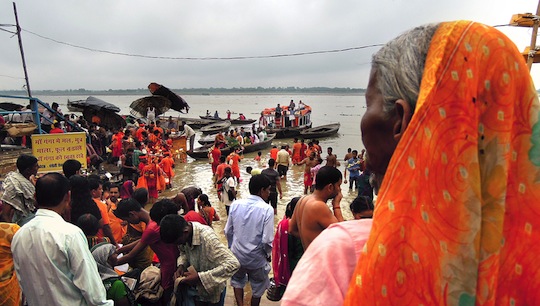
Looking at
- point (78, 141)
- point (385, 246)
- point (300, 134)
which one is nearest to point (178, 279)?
point (385, 246)

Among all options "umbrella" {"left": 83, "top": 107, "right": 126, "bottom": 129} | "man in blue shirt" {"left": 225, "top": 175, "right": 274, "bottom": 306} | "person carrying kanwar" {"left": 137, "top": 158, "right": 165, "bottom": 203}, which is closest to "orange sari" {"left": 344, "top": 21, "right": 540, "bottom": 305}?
"man in blue shirt" {"left": 225, "top": 175, "right": 274, "bottom": 306}

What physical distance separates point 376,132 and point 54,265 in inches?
97.5

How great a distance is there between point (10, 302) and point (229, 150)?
47.1ft

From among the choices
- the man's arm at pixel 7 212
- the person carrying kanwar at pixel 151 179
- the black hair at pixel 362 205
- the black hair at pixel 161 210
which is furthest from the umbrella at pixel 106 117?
the black hair at pixel 362 205

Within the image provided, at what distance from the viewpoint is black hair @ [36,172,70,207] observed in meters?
2.62

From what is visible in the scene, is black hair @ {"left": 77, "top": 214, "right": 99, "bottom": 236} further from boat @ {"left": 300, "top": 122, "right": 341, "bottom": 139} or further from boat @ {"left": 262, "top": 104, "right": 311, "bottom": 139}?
boat @ {"left": 300, "top": 122, "right": 341, "bottom": 139}

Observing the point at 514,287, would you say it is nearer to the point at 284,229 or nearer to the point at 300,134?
the point at 284,229

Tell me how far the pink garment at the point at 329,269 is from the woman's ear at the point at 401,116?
0.22 metres

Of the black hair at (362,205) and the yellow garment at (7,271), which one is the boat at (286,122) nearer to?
the black hair at (362,205)

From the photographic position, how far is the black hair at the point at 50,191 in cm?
262

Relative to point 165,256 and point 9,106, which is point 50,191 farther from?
point 9,106

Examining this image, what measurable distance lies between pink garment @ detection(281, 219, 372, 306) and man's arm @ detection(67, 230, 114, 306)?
84.6 inches

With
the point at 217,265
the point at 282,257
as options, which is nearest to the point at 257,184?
the point at 282,257

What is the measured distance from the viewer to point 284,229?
364cm
